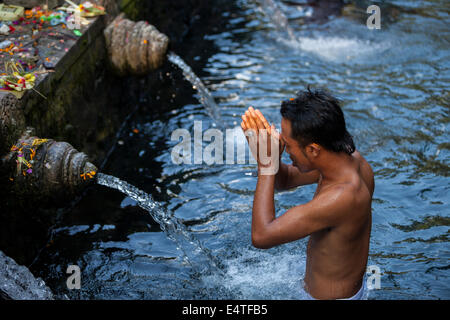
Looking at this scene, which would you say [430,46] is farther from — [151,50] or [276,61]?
[151,50]

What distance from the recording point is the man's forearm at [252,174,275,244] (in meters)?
2.79

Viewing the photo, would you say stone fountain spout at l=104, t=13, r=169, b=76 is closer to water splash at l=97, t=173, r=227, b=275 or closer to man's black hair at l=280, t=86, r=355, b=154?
water splash at l=97, t=173, r=227, b=275

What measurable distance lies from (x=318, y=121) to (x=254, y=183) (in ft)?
7.71

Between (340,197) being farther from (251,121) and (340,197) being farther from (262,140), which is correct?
(251,121)

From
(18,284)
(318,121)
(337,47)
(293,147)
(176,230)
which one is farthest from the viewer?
(337,47)

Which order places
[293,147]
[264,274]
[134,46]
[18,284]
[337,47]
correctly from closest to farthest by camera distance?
1. [293,147]
2. [18,284]
3. [264,274]
4. [134,46]
5. [337,47]

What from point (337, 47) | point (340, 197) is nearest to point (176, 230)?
point (340, 197)

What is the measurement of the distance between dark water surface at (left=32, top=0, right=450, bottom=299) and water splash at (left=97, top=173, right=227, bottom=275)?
0.07 metres

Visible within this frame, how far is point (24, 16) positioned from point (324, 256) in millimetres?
3941

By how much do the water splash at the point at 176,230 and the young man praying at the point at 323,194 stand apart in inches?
46.4

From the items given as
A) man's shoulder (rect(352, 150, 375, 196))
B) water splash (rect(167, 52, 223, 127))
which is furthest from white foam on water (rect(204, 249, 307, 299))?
water splash (rect(167, 52, 223, 127))

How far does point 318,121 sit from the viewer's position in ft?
8.54
